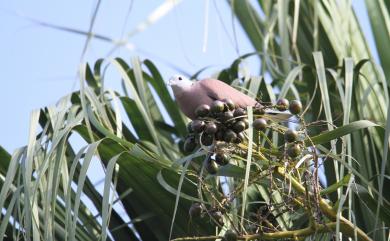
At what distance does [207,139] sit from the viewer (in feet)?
5.87

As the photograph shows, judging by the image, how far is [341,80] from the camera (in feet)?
8.88

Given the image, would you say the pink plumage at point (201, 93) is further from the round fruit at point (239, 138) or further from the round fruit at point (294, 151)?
the round fruit at point (294, 151)

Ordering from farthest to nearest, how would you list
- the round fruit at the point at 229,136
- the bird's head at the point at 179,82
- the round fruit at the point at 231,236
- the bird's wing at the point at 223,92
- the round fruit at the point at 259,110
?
1. the bird's head at the point at 179,82
2. the bird's wing at the point at 223,92
3. the round fruit at the point at 259,110
4. the round fruit at the point at 229,136
5. the round fruit at the point at 231,236

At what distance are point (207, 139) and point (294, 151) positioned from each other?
21 centimetres

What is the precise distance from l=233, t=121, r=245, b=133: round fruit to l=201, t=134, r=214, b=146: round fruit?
5 centimetres

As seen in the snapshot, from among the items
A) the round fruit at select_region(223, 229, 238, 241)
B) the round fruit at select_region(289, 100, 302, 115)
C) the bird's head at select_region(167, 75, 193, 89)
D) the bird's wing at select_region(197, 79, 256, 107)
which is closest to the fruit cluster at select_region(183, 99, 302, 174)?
the round fruit at select_region(289, 100, 302, 115)

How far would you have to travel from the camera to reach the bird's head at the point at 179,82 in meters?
2.67

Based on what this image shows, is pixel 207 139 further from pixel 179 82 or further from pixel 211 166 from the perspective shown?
pixel 179 82

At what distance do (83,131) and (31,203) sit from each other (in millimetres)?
498

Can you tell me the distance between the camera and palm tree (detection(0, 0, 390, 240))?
172cm

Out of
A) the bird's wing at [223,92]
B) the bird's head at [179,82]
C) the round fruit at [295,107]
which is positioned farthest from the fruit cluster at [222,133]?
the bird's head at [179,82]

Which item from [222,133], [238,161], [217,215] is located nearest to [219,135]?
[222,133]

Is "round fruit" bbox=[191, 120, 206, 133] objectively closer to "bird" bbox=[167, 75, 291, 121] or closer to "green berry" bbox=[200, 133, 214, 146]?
"green berry" bbox=[200, 133, 214, 146]

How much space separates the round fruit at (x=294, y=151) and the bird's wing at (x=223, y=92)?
0.62 metres
